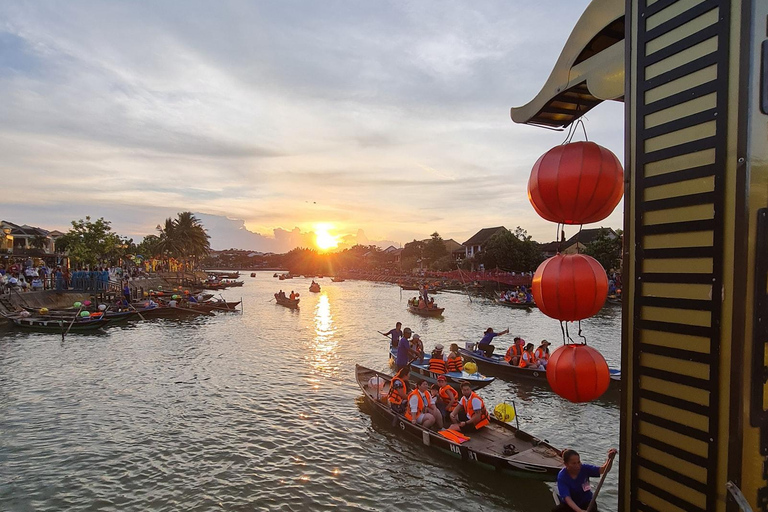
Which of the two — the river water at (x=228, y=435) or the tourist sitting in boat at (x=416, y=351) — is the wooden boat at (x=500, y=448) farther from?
the tourist sitting in boat at (x=416, y=351)

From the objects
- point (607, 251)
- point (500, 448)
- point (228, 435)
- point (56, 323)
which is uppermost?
point (607, 251)

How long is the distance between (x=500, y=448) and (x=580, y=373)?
723cm

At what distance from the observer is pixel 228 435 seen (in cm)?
1423

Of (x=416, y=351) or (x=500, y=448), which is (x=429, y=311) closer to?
(x=416, y=351)

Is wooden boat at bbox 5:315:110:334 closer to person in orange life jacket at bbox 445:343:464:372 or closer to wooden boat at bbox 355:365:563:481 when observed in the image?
person in orange life jacket at bbox 445:343:464:372

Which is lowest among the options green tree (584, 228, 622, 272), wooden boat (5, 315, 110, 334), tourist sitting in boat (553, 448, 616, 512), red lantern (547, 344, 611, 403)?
wooden boat (5, 315, 110, 334)

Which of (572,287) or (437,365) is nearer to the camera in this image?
(572,287)

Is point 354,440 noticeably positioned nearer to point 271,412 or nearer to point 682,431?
point 271,412

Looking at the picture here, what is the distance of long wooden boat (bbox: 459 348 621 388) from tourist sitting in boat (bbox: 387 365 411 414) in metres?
6.73

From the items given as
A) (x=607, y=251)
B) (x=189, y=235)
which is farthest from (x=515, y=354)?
(x=189, y=235)

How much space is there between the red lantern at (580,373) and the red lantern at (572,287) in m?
0.42

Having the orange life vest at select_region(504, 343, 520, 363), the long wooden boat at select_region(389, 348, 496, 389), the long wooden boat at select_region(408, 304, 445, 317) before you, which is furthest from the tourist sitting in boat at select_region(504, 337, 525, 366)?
the long wooden boat at select_region(408, 304, 445, 317)

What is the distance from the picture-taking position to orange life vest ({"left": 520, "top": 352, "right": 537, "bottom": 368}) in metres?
19.4

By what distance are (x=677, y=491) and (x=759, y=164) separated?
8.48ft
